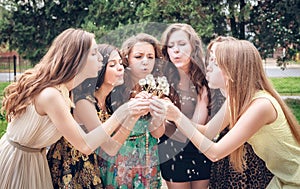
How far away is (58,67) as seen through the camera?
6.53ft

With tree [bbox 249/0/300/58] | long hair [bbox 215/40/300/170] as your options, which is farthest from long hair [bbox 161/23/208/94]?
tree [bbox 249/0/300/58]

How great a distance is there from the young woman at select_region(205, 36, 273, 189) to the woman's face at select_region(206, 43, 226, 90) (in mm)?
62

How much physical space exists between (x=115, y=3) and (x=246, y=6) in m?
2.31

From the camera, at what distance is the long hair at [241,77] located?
204 cm

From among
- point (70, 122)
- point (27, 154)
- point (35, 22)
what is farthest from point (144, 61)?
point (35, 22)

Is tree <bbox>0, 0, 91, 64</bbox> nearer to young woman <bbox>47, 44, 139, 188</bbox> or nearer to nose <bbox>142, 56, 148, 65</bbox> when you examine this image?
young woman <bbox>47, 44, 139, 188</bbox>

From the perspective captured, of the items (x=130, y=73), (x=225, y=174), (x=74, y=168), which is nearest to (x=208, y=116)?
(x=225, y=174)

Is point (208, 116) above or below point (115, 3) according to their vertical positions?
below

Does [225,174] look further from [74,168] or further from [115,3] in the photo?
[115,3]

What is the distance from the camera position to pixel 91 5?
869cm

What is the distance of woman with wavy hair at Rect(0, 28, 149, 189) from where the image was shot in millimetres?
1924

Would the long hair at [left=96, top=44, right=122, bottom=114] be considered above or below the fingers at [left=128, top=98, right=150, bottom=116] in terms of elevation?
above

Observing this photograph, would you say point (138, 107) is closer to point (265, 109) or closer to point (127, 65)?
point (127, 65)

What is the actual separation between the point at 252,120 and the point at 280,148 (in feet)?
0.62
